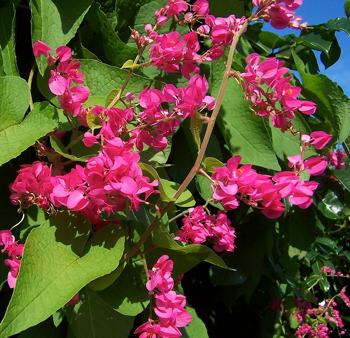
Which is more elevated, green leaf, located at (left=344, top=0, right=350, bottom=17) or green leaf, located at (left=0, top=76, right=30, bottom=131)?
green leaf, located at (left=344, top=0, right=350, bottom=17)

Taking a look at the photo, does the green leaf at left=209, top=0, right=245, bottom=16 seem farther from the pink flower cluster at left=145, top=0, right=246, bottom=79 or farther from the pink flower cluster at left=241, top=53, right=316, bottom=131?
the pink flower cluster at left=241, top=53, right=316, bottom=131

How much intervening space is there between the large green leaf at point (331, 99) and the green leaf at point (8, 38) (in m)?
0.54

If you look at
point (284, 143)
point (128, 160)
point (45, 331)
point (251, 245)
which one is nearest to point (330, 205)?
point (251, 245)

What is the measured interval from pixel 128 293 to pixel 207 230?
0.11 m

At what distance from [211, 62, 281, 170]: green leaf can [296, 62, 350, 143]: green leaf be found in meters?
0.21

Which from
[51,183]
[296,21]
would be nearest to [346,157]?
[296,21]

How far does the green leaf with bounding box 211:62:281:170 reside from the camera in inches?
31.6

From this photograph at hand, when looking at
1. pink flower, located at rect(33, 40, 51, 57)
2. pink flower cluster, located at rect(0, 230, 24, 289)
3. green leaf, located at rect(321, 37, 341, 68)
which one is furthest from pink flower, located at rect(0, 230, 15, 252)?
green leaf, located at rect(321, 37, 341, 68)

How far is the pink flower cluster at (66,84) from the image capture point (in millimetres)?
579

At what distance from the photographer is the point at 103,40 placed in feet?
2.62

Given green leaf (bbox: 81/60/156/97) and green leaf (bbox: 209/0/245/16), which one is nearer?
green leaf (bbox: 81/60/156/97)

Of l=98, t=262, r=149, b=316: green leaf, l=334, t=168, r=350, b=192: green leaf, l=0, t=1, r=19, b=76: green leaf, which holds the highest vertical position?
l=0, t=1, r=19, b=76: green leaf

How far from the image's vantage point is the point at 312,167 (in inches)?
23.3

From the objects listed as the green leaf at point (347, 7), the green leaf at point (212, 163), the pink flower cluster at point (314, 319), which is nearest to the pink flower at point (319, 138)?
the green leaf at point (212, 163)
